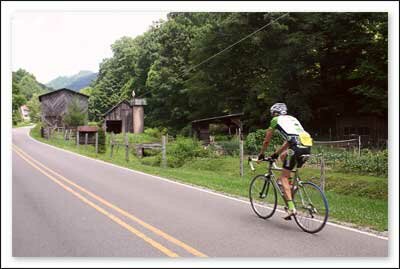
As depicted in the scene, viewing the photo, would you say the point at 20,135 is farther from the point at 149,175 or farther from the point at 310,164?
the point at 310,164

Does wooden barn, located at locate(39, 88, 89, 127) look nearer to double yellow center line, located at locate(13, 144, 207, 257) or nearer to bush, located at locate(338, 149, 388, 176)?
double yellow center line, located at locate(13, 144, 207, 257)

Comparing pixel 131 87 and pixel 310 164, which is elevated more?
pixel 131 87

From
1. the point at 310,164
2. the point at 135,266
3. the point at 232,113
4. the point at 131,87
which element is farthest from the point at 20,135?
the point at 310,164

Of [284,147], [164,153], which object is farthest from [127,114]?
[164,153]

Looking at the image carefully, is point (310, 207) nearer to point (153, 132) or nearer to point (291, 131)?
point (291, 131)

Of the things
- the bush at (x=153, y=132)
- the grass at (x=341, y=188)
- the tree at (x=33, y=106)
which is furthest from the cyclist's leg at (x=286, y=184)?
the bush at (x=153, y=132)

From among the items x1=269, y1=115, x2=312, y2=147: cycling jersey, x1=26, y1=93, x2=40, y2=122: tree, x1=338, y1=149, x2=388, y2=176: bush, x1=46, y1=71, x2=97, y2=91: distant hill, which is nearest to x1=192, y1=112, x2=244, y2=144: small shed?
x1=338, y1=149, x2=388, y2=176: bush
